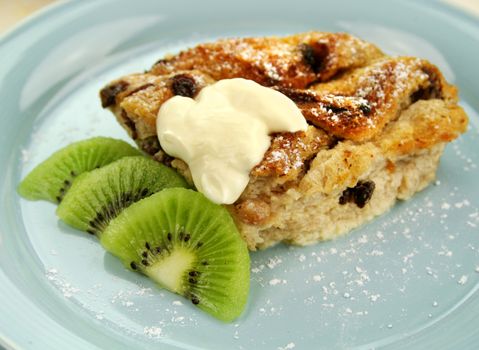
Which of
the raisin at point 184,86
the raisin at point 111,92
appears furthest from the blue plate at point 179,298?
the raisin at point 184,86

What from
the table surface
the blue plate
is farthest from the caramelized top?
→ the table surface

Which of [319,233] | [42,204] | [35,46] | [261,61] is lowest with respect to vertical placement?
[42,204]

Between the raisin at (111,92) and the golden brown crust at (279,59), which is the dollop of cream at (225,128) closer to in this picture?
the golden brown crust at (279,59)

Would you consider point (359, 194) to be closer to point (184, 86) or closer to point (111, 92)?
point (184, 86)

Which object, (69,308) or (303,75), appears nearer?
(69,308)

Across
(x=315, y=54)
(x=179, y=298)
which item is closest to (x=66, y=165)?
Answer: (x=179, y=298)

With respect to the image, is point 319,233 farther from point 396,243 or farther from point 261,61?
point 261,61

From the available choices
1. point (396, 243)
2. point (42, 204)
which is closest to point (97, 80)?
point (42, 204)
